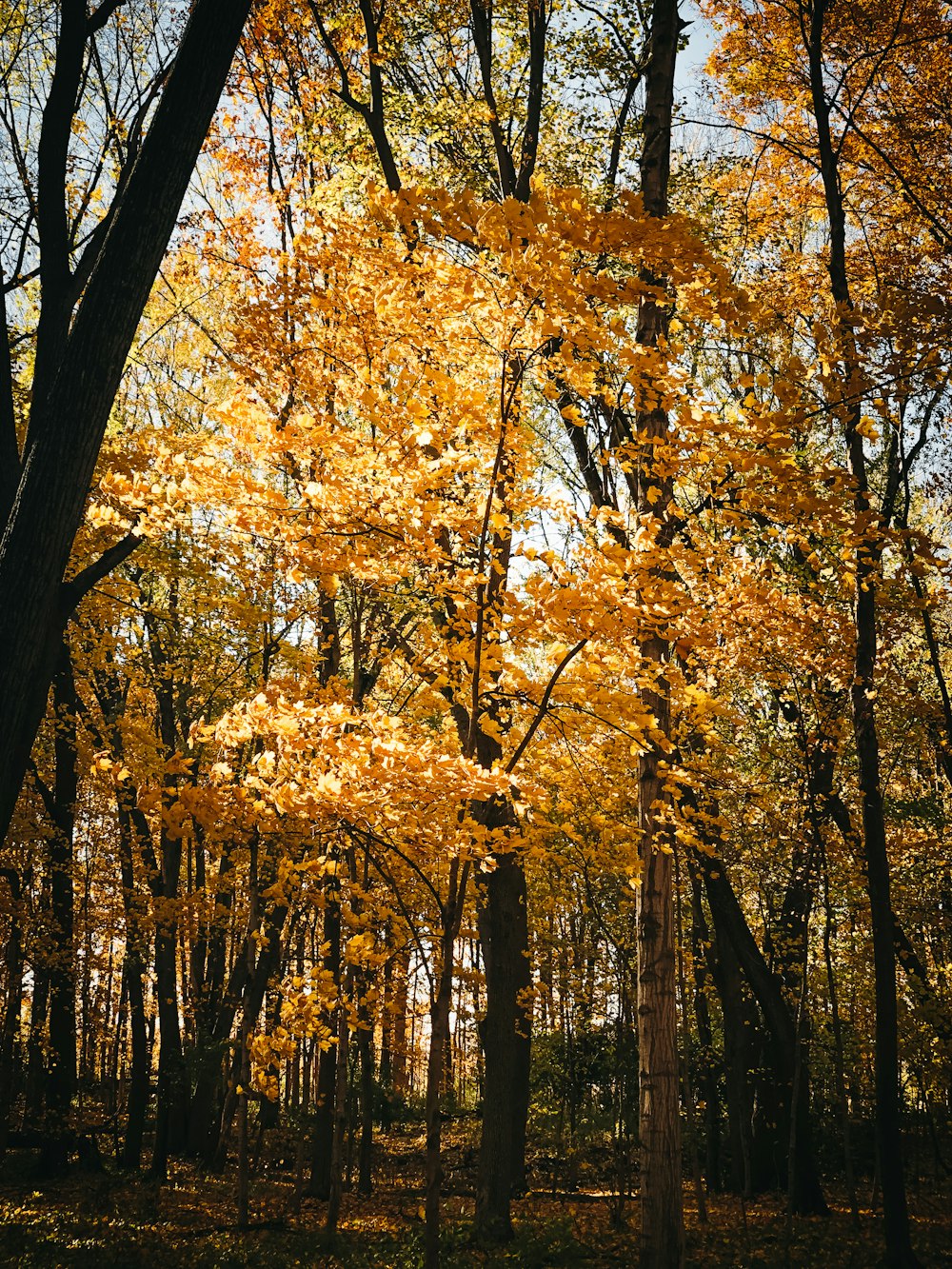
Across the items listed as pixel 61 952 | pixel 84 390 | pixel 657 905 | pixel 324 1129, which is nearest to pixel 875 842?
pixel 657 905

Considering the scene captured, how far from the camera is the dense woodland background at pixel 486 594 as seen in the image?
3869mm

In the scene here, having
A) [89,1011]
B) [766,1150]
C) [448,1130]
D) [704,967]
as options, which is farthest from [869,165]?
[448,1130]

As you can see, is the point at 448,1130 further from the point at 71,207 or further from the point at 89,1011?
the point at 71,207

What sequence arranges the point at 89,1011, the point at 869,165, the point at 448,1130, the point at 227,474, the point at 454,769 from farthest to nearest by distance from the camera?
the point at 448,1130 → the point at 89,1011 → the point at 869,165 → the point at 227,474 → the point at 454,769

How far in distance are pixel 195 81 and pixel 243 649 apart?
31.1 ft

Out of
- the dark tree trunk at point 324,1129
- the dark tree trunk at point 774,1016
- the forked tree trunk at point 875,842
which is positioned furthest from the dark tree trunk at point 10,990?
the forked tree trunk at point 875,842

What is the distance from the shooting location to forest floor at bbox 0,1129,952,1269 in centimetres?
707

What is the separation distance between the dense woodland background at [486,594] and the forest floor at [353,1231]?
4.1 inches

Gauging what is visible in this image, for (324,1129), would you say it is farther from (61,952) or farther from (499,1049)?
(499,1049)

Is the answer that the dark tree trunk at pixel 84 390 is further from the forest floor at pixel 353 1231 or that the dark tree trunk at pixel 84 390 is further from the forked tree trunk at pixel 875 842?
the forest floor at pixel 353 1231

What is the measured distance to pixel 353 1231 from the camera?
9305mm

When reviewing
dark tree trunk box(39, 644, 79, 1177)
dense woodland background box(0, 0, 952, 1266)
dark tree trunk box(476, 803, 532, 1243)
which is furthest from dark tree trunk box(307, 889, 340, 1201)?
dark tree trunk box(476, 803, 532, 1243)

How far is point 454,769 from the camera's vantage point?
142 inches

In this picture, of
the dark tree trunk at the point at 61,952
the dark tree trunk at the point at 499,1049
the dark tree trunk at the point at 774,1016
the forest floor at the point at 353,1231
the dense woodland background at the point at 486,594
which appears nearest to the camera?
the dense woodland background at the point at 486,594
